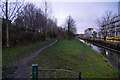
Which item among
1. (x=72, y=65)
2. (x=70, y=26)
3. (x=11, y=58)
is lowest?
(x=72, y=65)

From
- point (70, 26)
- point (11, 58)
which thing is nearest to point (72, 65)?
point (11, 58)

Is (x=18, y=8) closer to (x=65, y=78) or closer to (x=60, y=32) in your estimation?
(x=65, y=78)

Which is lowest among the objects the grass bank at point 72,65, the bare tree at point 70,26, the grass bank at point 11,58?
the grass bank at point 72,65

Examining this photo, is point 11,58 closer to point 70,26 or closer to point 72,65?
point 72,65

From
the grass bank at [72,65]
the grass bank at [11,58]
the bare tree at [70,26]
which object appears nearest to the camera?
the grass bank at [11,58]

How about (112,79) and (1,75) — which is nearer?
(1,75)

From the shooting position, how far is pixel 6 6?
38.4ft

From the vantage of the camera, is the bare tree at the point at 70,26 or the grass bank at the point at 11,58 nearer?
the grass bank at the point at 11,58

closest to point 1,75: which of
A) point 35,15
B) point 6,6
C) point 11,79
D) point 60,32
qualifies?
point 11,79

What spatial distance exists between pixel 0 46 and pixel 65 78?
29.7ft

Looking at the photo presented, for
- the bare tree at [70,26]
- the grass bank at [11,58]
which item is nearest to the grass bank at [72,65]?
the grass bank at [11,58]

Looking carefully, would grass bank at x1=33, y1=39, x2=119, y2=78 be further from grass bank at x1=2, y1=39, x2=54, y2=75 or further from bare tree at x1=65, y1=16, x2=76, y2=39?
bare tree at x1=65, y1=16, x2=76, y2=39

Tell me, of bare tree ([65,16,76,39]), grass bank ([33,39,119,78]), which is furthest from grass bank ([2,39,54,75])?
bare tree ([65,16,76,39])

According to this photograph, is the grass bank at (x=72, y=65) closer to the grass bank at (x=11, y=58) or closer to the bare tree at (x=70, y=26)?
the grass bank at (x=11, y=58)
